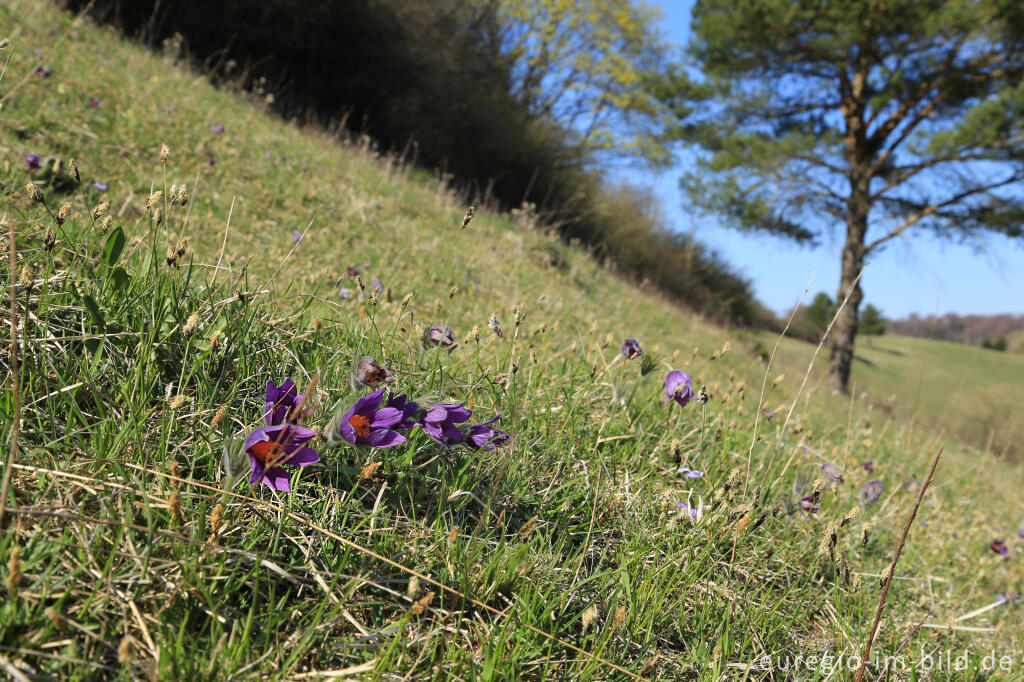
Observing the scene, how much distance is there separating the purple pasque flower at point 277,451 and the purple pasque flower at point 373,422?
0.09m

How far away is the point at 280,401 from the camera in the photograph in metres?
1.05

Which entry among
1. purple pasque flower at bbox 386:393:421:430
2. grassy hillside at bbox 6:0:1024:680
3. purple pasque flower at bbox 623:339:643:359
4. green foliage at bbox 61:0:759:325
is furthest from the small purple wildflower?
green foliage at bbox 61:0:759:325

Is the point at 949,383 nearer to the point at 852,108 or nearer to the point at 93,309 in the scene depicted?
the point at 852,108

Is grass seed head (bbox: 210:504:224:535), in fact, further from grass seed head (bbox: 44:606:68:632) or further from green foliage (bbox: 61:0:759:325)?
green foliage (bbox: 61:0:759:325)

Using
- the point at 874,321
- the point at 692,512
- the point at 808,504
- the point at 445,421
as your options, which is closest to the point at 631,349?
the point at 692,512

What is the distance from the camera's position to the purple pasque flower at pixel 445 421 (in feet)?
3.76

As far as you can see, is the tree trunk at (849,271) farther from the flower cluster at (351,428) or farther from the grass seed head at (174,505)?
the grass seed head at (174,505)

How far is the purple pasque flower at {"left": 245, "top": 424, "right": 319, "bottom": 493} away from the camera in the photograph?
3.07 feet

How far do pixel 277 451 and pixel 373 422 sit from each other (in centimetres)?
18

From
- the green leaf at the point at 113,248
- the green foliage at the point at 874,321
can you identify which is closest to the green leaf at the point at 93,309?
the green leaf at the point at 113,248

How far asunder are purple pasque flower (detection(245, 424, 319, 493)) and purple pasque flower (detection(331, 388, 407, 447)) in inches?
3.5

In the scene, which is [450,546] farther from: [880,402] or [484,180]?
[880,402]

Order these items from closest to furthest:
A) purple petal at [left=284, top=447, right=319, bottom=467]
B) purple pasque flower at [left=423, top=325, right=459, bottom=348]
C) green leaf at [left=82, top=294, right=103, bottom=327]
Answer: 1. purple petal at [left=284, top=447, right=319, bottom=467]
2. green leaf at [left=82, top=294, right=103, bottom=327]
3. purple pasque flower at [left=423, top=325, right=459, bottom=348]

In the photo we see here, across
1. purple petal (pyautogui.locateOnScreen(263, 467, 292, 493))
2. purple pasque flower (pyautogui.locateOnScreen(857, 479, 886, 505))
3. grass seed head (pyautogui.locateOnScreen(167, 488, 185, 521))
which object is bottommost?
grass seed head (pyautogui.locateOnScreen(167, 488, 185, 521))
